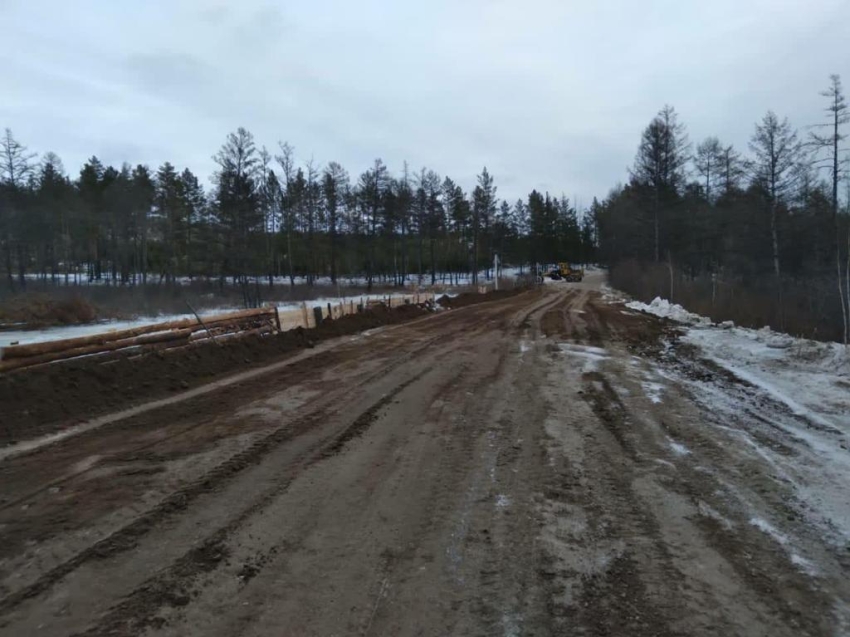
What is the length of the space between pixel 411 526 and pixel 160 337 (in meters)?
7.67

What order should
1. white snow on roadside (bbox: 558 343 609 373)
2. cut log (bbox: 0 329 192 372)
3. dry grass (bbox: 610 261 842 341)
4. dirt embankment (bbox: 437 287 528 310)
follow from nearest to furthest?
cut log (bbox: 0 329 192 372) < white snow on roadside (bbox: 558 343 609 373) < dry grass (bbox: 610 261 842 341) < dirt embankment (bbox: 437 287 528 310)

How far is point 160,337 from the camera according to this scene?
9.74 meters

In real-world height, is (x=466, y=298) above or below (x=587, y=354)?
above

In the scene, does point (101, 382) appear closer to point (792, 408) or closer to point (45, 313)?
point (792, 408)

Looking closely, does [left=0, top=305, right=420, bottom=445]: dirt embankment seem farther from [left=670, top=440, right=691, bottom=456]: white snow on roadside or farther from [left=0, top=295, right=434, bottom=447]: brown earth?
[left=670, top=440, right=691, bottom=456]: white snow on roadside

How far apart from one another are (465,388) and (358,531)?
4.89 m

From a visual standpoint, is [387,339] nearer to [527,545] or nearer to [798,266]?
[527,545]

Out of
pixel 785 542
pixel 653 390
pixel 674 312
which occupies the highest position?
pixel 674 312

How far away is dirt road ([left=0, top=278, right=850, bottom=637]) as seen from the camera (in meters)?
2.84

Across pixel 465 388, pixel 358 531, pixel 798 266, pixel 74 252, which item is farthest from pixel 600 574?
pixel 74 252

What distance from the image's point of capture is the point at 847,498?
4.34 meters

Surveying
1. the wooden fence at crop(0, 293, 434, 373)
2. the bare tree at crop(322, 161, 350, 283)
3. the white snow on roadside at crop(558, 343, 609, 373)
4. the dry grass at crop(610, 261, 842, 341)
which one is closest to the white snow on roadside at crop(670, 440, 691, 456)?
the white snow on roadside at crop(558, 343, 609, 373)

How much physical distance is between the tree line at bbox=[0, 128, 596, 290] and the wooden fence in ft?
76.8

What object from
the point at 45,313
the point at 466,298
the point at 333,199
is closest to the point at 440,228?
the point at 333,199
